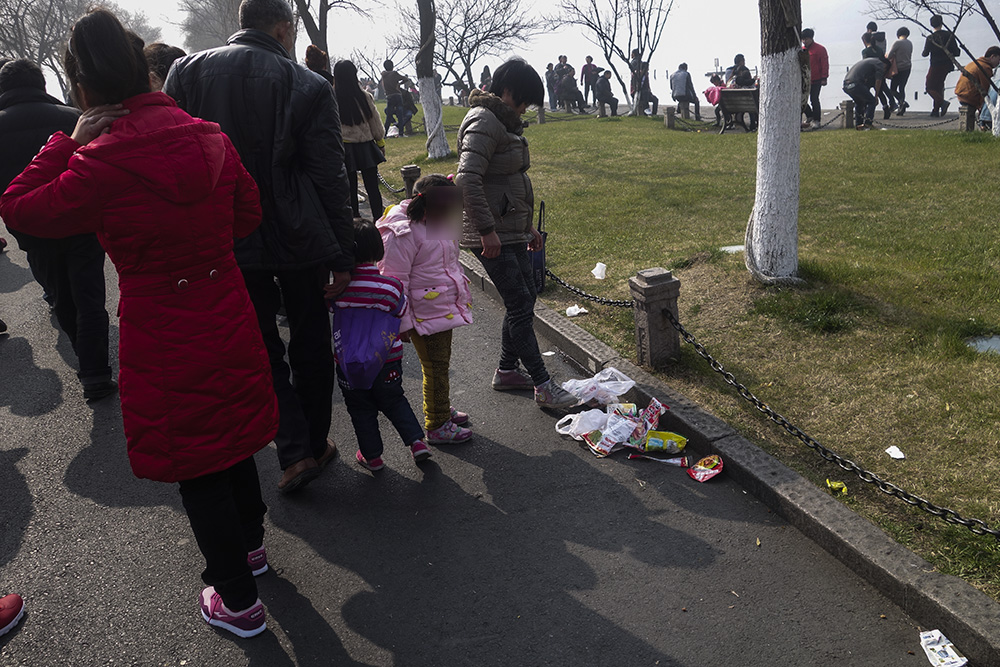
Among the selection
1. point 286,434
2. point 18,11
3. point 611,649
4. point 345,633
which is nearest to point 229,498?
point 345,633

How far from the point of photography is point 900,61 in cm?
1706

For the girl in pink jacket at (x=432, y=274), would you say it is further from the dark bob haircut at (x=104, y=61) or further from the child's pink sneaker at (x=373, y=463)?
the dark bob haircut at (x=104, y=61)

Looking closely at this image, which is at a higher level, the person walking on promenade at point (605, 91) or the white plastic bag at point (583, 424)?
the person walking on promenade at point (605, 91)

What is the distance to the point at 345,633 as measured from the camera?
2.81 meters

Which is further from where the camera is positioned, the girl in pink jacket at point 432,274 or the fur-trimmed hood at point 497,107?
the fur-trimmed hood at point 497,107

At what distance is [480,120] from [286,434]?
74.4 inches

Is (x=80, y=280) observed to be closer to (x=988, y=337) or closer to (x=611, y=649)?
(x=611, y=649)

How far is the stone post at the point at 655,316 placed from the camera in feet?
14.6

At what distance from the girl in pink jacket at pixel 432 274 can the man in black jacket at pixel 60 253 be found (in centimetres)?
248

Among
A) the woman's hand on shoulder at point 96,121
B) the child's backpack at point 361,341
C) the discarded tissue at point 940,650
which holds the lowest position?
the discarded tissue at point 940,650

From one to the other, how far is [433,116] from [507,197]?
35.5ft

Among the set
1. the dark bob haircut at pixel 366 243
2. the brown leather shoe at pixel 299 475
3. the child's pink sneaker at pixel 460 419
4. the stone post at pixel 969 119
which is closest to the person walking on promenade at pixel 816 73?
the stone post at pixel 969 119

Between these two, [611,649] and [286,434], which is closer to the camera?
[611,649]

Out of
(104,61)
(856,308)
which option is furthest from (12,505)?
(856,308)
